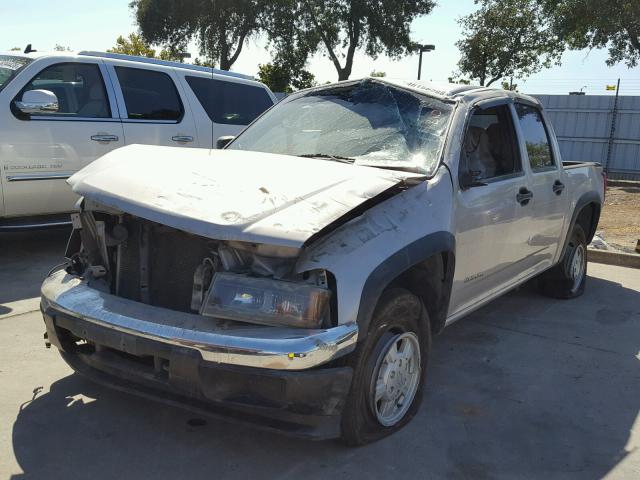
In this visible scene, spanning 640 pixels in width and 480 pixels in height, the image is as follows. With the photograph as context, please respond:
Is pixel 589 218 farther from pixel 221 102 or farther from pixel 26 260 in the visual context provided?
pixel 26 260

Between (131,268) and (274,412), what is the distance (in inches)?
43.4

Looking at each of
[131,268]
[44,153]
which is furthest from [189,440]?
[44,153]

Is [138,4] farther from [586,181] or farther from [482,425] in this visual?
[482,425]

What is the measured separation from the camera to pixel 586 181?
19.3ft

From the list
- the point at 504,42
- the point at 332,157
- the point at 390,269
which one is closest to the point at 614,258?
the point at 332,157

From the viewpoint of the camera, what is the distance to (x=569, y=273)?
599 centimetres

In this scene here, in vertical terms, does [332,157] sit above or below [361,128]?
below

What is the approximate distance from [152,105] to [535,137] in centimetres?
436

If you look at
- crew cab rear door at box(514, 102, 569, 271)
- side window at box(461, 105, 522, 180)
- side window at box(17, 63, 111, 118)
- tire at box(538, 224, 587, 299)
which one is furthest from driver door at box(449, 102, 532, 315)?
side window at box(17, 63, 111, 118)

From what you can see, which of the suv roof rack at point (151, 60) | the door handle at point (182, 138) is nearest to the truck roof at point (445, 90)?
the door handle at point (182, 138)

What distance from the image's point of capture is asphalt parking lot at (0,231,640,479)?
2914 millimetres

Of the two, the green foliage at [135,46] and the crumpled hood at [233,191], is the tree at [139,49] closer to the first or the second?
the green foliage at [135,46]

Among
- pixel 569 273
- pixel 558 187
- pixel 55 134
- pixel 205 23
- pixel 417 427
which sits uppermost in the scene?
pixel 205 23

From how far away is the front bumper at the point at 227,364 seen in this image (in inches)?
101
